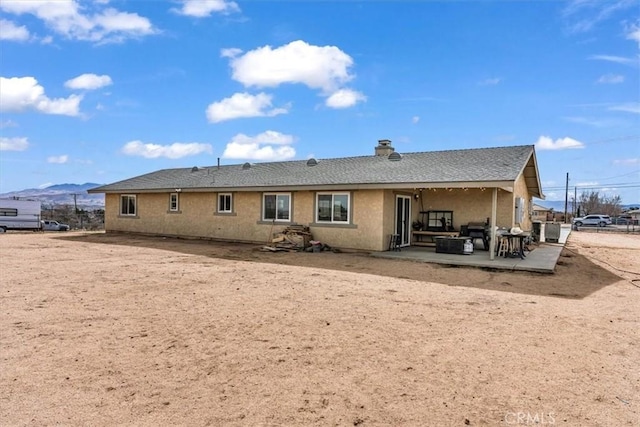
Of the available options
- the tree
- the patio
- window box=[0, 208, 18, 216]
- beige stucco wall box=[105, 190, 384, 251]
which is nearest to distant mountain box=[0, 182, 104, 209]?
window box=[0, 208, 18, 216]

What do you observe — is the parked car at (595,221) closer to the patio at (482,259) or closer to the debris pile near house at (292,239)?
the patio at (482,259)

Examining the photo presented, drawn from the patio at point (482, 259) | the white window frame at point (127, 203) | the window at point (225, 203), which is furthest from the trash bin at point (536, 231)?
the white window frame at point (127, 203)

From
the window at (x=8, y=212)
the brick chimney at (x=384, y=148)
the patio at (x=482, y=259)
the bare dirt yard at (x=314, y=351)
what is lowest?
the bare dirt yard at (x=314, y=351)

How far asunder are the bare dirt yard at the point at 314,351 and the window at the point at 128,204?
12.1 metres

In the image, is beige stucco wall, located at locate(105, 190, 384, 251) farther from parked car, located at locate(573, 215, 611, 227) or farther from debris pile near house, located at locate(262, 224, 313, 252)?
parked car, located at locate(573, 215, 611, 227)

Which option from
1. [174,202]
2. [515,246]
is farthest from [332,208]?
[174,202]

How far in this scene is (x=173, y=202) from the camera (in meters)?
18.3

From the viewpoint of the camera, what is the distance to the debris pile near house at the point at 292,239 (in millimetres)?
13414

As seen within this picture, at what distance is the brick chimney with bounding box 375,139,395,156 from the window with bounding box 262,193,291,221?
5.13 m

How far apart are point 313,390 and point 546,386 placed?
2.00 m

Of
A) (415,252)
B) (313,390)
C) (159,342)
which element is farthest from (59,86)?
(313,390)

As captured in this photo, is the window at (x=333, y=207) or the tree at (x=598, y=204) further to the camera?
the tree at (x=598, y=204)

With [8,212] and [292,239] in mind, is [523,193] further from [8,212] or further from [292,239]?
[8,212]

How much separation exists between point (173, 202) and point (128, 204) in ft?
12.0
